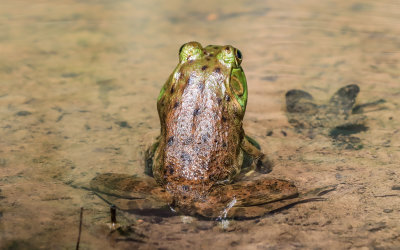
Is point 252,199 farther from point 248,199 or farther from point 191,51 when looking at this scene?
point 191,51

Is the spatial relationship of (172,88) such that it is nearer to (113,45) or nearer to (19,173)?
(19,173)

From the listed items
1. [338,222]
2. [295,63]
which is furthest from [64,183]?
[295,63]

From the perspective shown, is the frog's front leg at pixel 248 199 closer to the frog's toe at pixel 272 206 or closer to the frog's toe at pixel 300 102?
the frog's toe at pixel 272 206

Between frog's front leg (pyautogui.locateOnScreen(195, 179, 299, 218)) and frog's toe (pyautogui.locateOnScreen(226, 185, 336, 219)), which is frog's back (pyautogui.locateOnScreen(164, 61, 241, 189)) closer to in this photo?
frog's front leg (pyautogui.locateOnScreen(195, 179, 299, 218))

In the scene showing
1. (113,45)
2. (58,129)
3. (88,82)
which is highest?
(113,45)

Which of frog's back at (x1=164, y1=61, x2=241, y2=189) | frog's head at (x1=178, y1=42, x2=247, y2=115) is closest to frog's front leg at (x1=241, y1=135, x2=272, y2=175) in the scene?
frog's back at (x1=164, y1=61, x2=241, y2=189)

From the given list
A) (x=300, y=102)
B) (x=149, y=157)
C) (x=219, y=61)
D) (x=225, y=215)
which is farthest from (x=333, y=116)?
(x=225, y=215)
